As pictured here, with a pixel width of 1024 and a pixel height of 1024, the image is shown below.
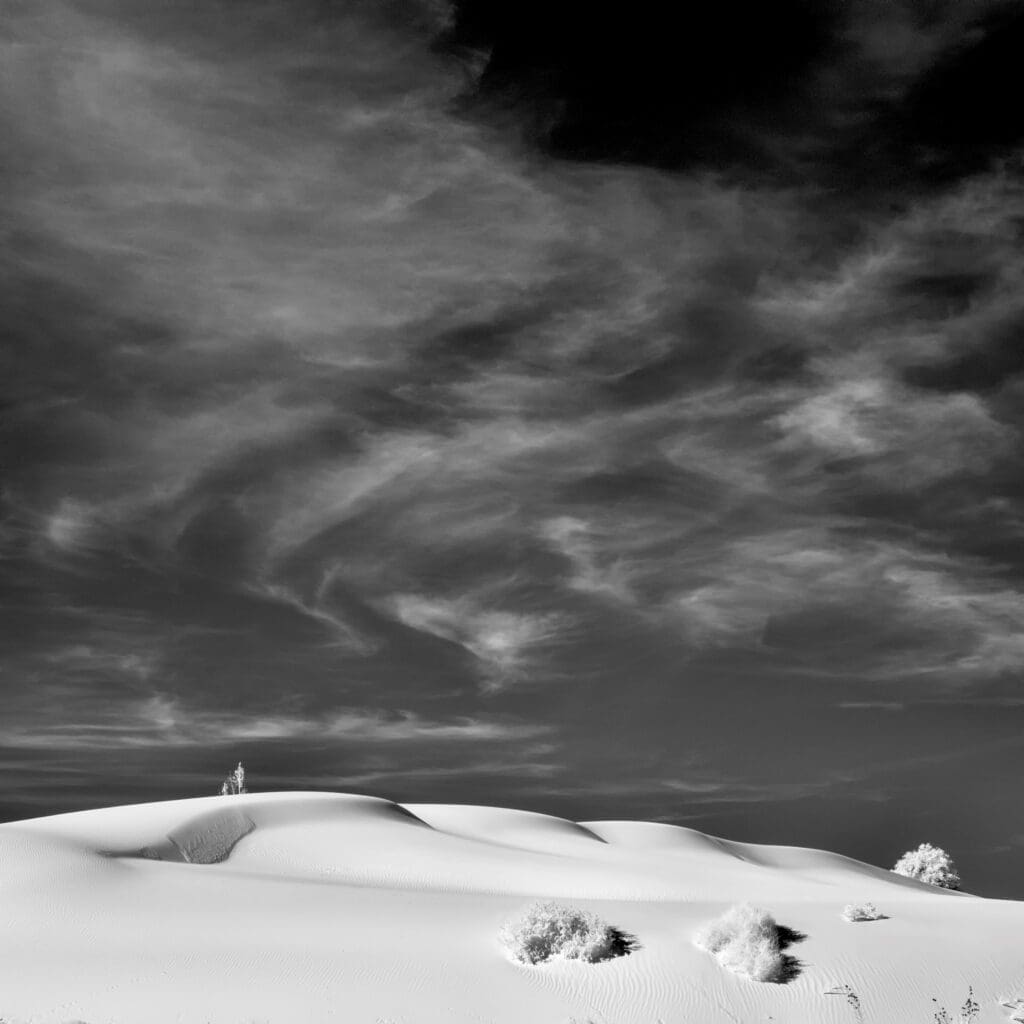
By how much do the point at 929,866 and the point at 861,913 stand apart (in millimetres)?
50029

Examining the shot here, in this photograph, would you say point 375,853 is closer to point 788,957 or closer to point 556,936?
point 556,936

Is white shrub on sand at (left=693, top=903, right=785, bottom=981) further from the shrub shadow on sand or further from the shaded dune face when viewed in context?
the shaded dune face

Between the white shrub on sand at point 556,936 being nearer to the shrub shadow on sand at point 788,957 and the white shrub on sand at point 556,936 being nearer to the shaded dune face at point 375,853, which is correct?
the shrub shadow on sand at point 788,957

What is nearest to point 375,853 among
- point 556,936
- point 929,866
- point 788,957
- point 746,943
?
point 556,936

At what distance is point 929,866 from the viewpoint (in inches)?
2835

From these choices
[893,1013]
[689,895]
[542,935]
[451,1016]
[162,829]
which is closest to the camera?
[451,1016]

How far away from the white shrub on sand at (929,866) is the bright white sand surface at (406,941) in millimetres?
38754

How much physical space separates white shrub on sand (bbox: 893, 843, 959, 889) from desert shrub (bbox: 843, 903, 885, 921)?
47.2 m

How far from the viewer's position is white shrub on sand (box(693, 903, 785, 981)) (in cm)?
2339

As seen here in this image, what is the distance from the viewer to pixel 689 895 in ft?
104

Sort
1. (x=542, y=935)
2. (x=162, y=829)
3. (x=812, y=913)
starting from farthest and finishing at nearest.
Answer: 1. (x=162, y=829)
2. (x=812, y=913)
3. (x=542, y=935)

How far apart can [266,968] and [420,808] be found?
39684 millimetres

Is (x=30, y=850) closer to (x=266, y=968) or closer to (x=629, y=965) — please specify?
(x=266, y=968)

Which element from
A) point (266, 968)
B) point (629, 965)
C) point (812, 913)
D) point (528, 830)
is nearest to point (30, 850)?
point (266, 968)
